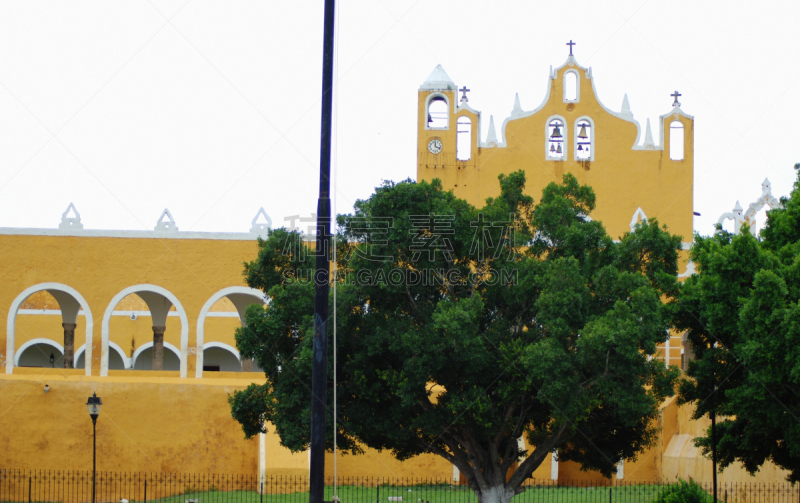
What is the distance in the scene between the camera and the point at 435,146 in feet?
62.0

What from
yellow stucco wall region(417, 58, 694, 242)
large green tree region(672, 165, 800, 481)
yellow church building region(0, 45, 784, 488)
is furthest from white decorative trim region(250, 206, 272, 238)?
large green tree region(672, 165, 800, 481)

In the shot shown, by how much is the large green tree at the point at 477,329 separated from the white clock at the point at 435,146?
8.07 meters

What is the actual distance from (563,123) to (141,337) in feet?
47.6

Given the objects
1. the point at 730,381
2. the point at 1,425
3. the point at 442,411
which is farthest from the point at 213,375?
the point at 730,381

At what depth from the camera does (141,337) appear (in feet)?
84.6

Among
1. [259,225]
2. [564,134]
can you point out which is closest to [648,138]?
[564,134]

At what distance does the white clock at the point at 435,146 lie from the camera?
1888 cm

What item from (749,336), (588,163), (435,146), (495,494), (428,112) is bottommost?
(495,494)

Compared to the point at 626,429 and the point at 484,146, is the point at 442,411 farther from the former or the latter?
the point at 484,146

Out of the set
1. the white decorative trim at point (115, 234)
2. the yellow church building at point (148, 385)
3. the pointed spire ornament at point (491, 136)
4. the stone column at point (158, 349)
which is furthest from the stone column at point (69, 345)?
the pointed spire ornament at point (491, 136)

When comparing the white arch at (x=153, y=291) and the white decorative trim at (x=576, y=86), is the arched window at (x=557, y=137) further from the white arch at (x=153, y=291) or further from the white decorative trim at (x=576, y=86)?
the white arch at (x=153, y=291)

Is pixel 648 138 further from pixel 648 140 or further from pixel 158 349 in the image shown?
pixel 158 349

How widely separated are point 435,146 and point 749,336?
35.2 ft

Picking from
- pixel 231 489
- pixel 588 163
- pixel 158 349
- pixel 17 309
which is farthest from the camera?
pixel 588 163
